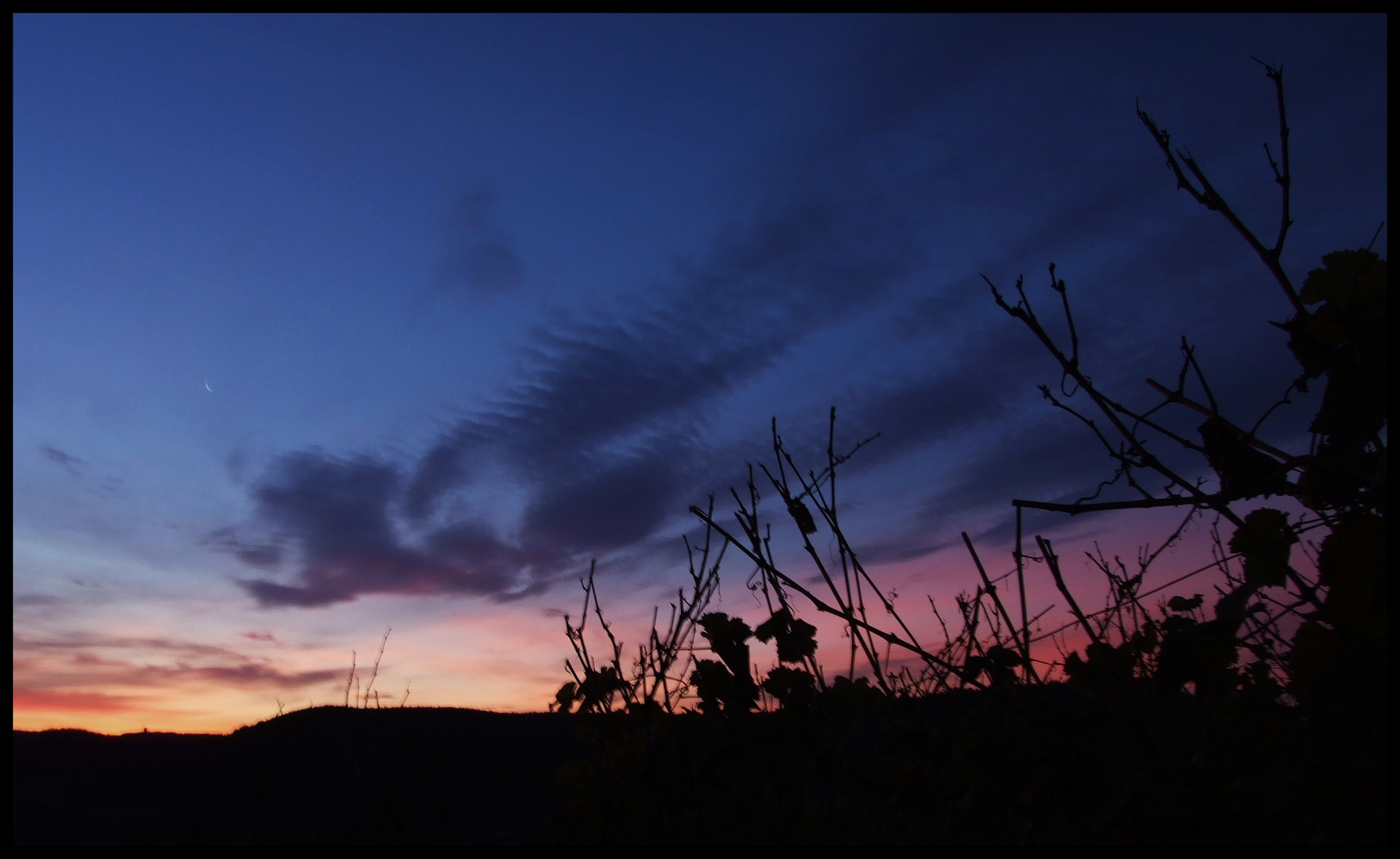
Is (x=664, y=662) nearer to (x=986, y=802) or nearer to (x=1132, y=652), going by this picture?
(x=986, y=802)

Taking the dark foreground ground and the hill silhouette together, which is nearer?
the dark foreground ground

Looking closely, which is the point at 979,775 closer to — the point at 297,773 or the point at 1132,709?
the point at 1132,709

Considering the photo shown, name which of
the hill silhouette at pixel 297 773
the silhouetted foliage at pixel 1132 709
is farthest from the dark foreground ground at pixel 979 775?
the hill silhouette at pixel 297 773

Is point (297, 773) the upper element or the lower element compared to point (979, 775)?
upper

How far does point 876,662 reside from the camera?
2.16 m

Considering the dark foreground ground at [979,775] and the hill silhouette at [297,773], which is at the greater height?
the hill silhouette at [297,773]

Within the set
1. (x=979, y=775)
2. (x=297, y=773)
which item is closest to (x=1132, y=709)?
(x=979, y=775)

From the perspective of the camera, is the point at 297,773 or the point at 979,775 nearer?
the point at 979,775

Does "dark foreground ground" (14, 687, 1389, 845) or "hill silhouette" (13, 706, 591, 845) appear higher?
"hill silhouette" (13, 706, 591, 845)

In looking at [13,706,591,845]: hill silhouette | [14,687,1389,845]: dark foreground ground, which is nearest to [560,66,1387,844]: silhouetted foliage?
[14,687,1389,845]: dark foreground ground

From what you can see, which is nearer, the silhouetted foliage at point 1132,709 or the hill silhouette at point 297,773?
the silhouetted foliage at point 1132,709

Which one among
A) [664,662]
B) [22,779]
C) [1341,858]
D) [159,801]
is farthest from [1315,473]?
[22,779]

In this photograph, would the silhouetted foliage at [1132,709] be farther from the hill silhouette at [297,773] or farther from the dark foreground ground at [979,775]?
the hill silhouette at [297,773]

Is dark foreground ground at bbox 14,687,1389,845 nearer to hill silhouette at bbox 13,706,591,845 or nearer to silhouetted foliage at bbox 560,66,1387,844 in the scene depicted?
silhouetted foliage at bbox 560,66,1387,844
